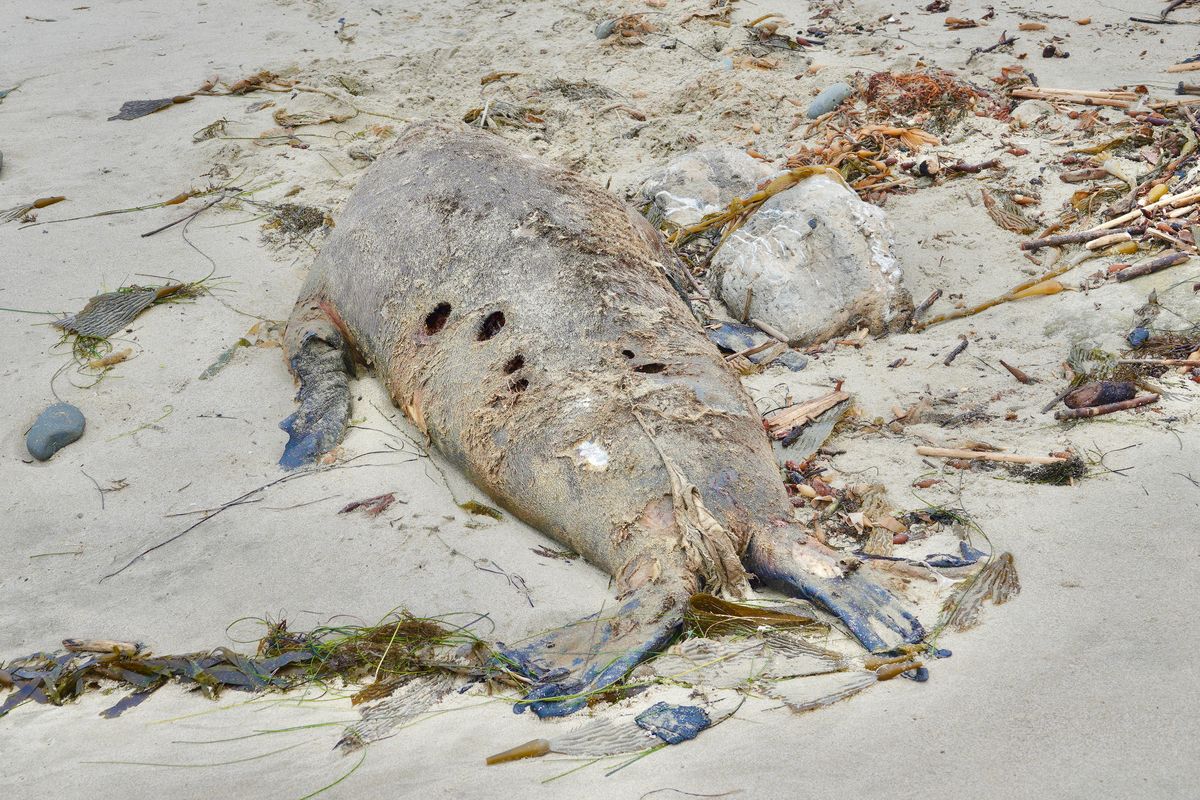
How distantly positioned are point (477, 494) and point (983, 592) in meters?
1.93

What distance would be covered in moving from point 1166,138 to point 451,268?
4546mm

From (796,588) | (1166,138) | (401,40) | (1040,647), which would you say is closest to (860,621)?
(796,588)

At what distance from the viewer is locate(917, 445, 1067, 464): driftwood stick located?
3.55 meters

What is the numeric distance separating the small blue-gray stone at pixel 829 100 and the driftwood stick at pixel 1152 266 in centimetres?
303

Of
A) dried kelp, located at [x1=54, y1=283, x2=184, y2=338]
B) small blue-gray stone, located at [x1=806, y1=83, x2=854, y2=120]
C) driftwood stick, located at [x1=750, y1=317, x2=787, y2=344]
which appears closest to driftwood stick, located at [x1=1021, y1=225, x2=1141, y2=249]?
driftwood stick, located at [x1=750, y1=317, x2=787, y2=344]

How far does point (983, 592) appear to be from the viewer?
291cm

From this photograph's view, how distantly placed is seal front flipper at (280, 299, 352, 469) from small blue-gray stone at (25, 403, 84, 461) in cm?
99

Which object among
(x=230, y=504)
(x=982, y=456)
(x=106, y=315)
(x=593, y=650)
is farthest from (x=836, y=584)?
(x=106, y=315)

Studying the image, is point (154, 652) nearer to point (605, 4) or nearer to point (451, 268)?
point (451, 268)

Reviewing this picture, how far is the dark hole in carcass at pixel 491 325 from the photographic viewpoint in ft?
13.1

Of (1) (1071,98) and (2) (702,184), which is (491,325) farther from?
(1) (1071,98)

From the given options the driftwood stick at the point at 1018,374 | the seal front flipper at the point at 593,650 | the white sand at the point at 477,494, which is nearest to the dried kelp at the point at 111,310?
the white sand at the point at 477,494

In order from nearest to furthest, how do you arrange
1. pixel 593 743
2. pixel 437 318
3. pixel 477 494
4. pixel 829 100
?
pixel 593 743 < pixel 477 494 < pixel 437 318 < pixel 829 100

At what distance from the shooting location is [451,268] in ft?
13.8
